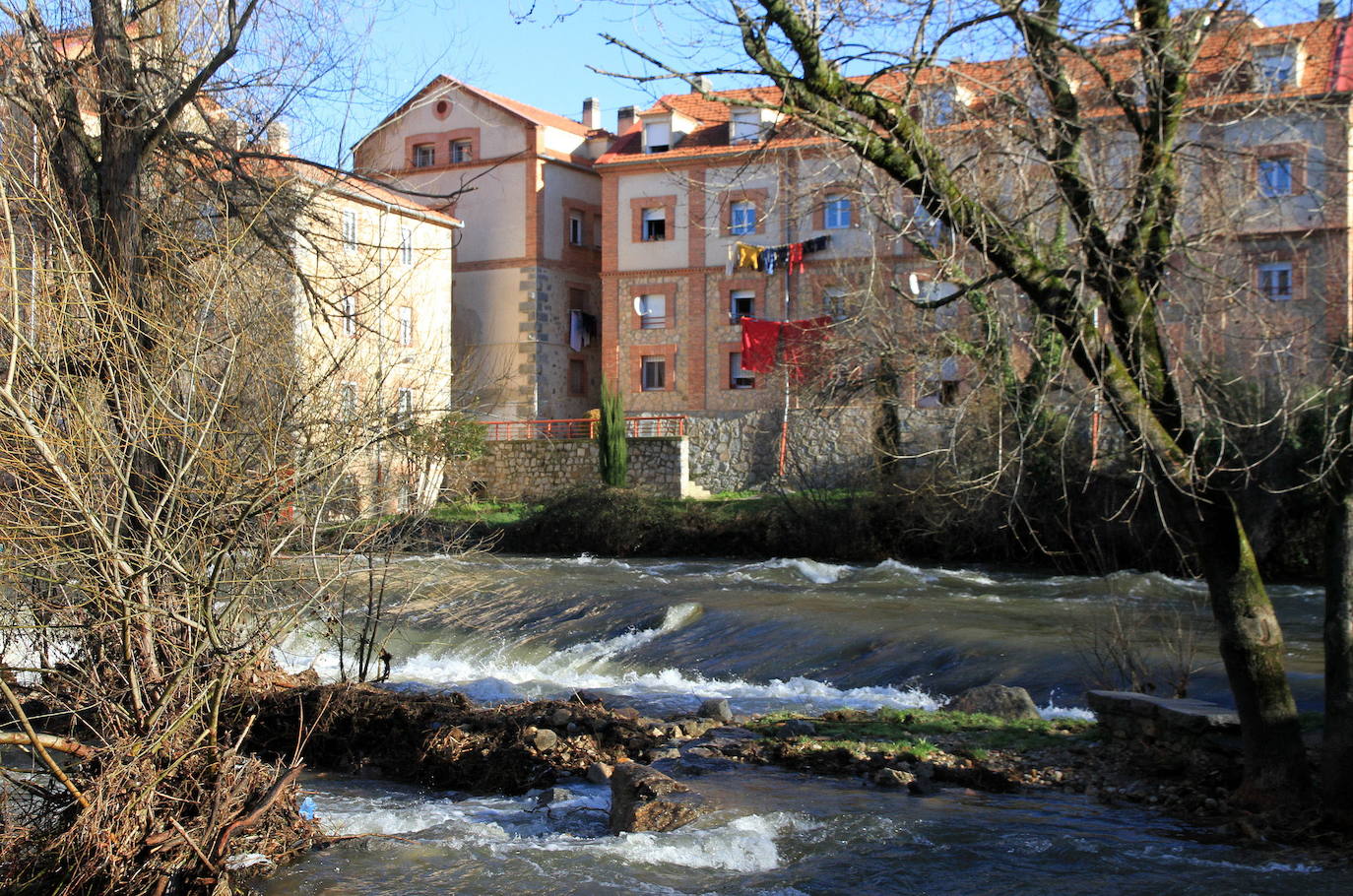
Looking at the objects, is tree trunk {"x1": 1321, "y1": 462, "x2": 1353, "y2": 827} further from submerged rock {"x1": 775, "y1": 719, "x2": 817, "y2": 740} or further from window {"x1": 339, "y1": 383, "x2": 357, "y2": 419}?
window {"x1": 339, "y1": 383, "x2": 357, "y2": 419}

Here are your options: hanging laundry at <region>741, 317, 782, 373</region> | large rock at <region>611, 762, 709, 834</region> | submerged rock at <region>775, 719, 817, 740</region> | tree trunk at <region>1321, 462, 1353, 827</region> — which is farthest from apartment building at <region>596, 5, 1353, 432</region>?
submerged rock at <region>775, 719, 817, 740</region>

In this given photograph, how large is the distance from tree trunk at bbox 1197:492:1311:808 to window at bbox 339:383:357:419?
5026 mm

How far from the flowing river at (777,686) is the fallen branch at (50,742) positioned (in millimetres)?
1220

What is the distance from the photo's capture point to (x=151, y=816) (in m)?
5.43

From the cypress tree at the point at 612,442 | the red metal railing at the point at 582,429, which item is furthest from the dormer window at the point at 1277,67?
the red metal railing at the point at 582,429

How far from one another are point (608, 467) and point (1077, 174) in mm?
27401

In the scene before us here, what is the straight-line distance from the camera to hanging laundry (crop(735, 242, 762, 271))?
120 ft

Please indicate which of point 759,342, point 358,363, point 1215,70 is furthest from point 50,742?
point 759,342

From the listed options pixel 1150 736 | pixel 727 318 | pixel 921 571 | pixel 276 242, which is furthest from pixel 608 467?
pixel 1150 736

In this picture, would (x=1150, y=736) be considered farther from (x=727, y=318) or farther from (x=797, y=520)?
(x=727, y=318)

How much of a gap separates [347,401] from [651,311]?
3176 cm

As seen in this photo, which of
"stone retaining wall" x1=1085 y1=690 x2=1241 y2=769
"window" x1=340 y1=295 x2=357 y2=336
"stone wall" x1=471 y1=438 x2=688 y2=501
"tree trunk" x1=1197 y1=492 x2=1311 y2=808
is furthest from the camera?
"stone wall" x1=471 y1=438 x2=688 y2=501

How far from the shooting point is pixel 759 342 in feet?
115

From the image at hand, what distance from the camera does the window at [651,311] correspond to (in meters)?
39.6
